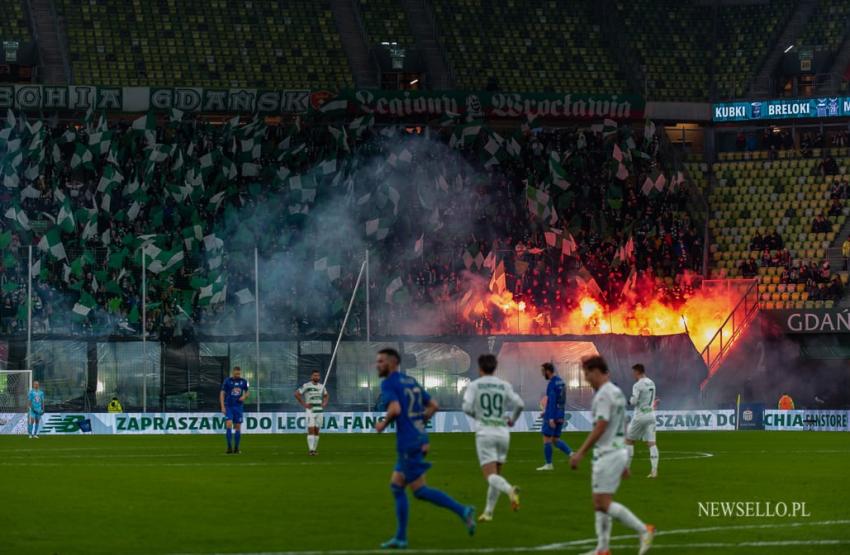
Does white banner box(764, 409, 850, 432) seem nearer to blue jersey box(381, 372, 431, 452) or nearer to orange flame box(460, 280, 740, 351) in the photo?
orange flame box(460, 280, 740, 351)

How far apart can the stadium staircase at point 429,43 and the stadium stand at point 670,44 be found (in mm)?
10661

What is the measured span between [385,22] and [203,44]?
9.82 m

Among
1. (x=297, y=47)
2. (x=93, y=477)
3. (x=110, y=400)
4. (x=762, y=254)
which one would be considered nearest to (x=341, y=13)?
(x=297, y=47)

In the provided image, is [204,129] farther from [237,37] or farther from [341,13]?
[341,13]

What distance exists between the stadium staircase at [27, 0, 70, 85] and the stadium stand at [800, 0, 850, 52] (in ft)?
124

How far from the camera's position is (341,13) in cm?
7400

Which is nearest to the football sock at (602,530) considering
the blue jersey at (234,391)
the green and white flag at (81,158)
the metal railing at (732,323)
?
the blue jersey at (234,391)

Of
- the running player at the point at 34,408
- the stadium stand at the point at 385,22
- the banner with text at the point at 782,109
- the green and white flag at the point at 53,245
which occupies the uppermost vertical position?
the stadium stand at the point at 385,22

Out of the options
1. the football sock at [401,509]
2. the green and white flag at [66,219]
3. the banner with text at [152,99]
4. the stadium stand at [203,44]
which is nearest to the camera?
the football sock at [401,509]

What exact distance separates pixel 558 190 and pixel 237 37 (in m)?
18.5

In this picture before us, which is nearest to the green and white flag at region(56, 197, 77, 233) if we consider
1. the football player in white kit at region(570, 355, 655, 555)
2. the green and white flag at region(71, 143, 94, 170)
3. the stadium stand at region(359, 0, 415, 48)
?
the green and white flag at region(71, 143, 94, 170)

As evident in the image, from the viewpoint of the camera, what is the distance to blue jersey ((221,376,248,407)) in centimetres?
3641

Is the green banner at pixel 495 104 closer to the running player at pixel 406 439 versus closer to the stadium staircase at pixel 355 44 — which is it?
the stadium staircase at pixel 355 44

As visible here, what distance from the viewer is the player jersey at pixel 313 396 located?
123 ft
